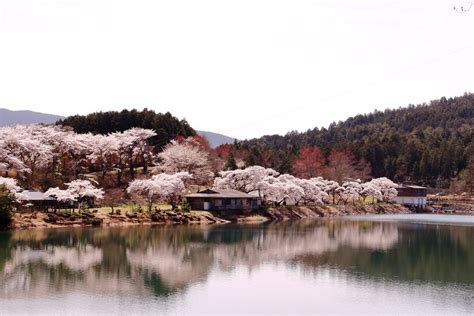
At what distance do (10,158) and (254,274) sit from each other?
31.9 metres

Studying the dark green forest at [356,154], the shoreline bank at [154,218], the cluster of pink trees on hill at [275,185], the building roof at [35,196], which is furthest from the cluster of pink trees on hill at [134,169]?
the dark green forest at [356,154]

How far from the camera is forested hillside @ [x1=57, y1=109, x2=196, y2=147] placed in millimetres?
78688

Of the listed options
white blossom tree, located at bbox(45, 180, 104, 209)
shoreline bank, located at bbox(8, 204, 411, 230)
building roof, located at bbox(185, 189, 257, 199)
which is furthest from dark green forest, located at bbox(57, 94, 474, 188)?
white blossom tree, located at bbox(45, 180, 104, 209)

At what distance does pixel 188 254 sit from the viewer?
32.2m

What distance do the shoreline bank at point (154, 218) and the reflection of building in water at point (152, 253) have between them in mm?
3241

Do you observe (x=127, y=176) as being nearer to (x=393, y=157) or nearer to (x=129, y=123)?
(x=129, y=123)

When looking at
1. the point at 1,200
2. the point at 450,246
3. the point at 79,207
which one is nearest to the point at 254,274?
the point at 450,246

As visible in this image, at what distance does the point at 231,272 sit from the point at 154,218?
22.8 m

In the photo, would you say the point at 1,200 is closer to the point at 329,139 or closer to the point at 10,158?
the point at 10,158

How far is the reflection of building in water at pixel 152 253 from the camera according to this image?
23.4m

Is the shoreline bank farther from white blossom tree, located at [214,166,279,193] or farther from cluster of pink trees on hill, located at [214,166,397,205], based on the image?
white blossom tree, located at [214,166,279,193]

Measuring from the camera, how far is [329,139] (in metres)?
142

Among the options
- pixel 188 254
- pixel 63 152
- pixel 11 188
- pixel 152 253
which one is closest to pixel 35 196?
pixel 11 188

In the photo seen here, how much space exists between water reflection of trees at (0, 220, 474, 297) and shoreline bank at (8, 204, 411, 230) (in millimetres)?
2737
